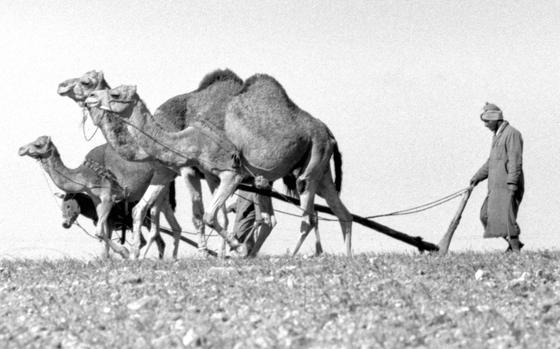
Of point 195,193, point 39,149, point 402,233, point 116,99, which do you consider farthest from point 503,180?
point 39,149

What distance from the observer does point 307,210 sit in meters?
17.5

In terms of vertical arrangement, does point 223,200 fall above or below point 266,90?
below

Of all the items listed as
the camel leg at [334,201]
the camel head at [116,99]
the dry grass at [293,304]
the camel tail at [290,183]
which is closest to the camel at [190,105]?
the camel head at [116,99]

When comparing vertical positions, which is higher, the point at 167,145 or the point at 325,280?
the point at 167,145

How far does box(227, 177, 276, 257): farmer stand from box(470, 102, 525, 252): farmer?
10.3 feet

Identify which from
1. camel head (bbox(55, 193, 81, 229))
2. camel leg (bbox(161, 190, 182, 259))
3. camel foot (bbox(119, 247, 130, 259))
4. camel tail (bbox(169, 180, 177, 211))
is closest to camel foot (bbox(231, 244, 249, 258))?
camel foot (bbox(119, 247, 130, 259))

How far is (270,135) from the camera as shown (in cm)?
1697

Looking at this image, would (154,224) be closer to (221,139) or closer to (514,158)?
(221,139)

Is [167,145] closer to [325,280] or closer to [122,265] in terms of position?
[122,265]

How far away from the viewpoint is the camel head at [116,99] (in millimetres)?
16812

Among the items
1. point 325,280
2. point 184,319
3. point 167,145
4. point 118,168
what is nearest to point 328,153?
point 167,145

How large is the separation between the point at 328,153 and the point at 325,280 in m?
6.04

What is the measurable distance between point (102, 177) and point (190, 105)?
9.87ft

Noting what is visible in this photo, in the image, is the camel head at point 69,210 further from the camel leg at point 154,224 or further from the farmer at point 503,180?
the farmer at point 503,180
